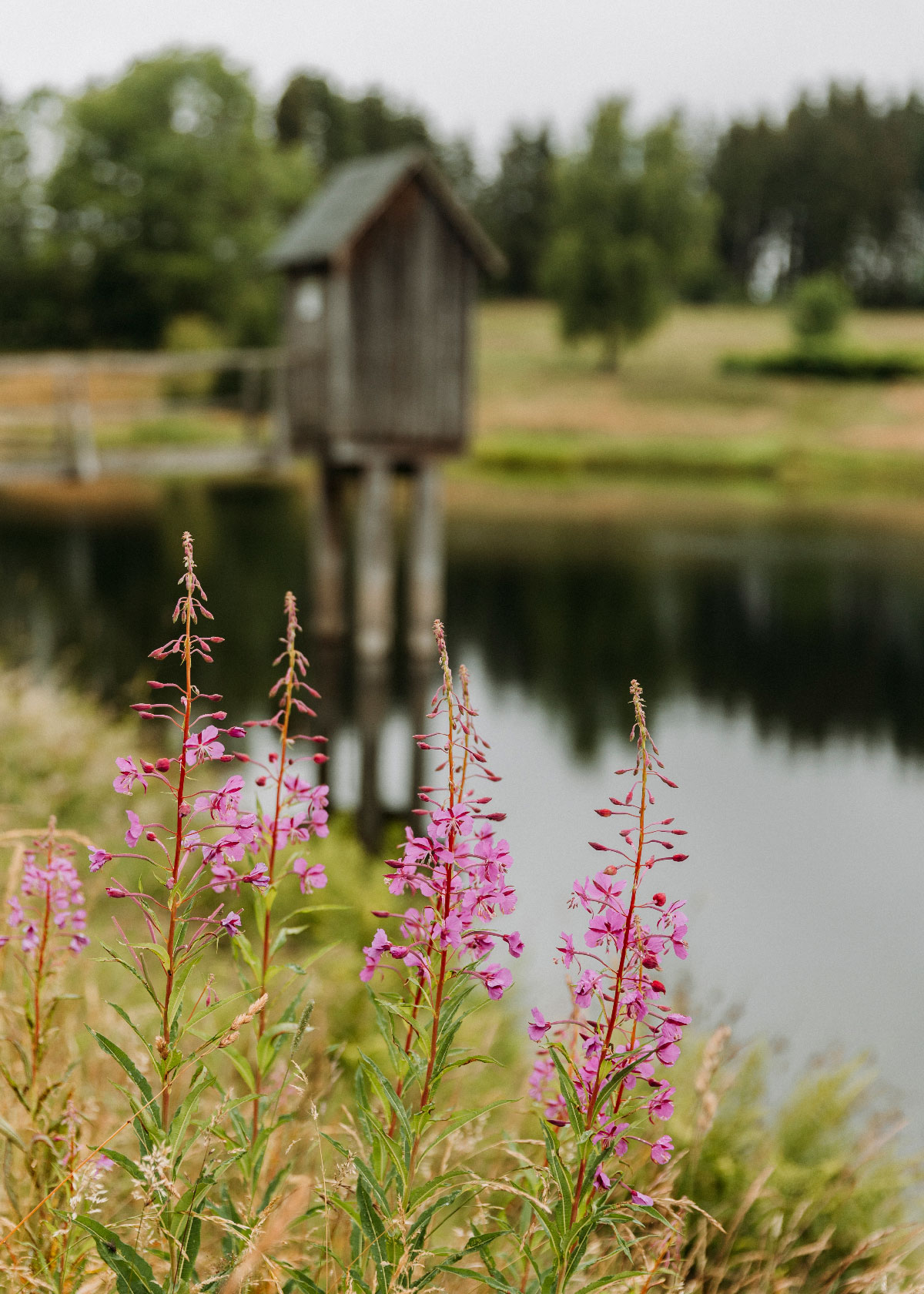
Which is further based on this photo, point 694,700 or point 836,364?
point 836,364

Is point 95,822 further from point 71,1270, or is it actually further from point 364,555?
point 364,555

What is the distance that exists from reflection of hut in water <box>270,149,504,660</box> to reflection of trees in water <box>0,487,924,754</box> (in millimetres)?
3451

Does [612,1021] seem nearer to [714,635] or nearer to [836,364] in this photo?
[714,635]

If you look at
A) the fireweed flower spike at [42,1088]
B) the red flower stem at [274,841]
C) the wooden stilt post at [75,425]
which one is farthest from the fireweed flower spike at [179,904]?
the wooden stilt post at [75,425]

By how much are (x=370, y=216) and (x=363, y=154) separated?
60.4 metres

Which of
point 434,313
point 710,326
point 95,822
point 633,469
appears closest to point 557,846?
point 95,822

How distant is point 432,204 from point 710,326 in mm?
56287

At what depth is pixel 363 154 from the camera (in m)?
70.2

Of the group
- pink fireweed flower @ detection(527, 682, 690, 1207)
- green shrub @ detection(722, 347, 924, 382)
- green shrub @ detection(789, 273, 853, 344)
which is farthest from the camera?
green shrub @ detection(789, 273, 853, 344)

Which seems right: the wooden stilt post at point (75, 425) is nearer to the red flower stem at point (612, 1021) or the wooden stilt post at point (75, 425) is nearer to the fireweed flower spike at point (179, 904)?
the fireweed flower spike at point (179, 904)

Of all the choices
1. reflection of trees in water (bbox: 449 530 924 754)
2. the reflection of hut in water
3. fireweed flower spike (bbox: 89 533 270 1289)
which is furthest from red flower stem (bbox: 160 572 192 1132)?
the reflection of hut in water

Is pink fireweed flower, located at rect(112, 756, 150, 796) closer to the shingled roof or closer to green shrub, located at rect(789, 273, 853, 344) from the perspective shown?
the shingled roof

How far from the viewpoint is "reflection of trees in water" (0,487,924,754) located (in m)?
17.3

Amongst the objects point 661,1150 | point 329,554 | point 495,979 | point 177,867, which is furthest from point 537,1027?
point 329,554
